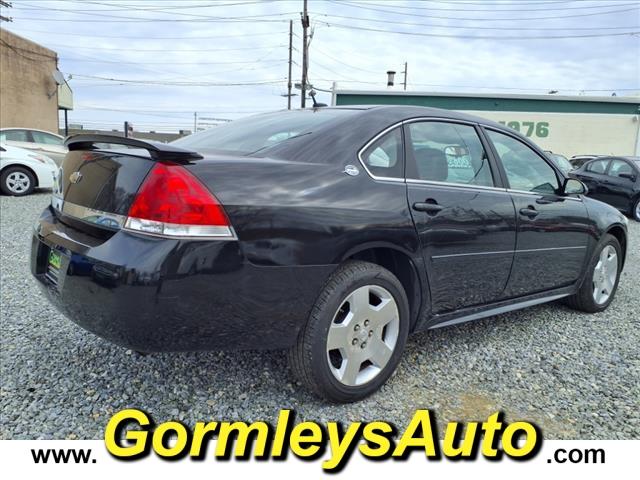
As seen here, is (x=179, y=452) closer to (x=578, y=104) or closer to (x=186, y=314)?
(x=186, y=314)

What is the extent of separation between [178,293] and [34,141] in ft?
37.9

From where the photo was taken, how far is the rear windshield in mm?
2635

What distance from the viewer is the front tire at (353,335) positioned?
2328 mm

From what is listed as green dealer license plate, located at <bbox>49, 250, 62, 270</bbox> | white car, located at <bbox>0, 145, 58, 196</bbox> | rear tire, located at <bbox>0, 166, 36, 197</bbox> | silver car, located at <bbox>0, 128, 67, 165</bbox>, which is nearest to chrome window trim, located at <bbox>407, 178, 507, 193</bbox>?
green dealer license plate, located at <bbox>49, 250, 62, 270</bbox>

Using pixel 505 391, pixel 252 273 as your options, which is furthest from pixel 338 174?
pixel 505 391

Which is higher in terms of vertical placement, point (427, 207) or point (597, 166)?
point (597, 166)

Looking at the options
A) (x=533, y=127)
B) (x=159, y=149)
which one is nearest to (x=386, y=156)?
(x=159, y=149)

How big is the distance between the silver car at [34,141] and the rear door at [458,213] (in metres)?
10.1

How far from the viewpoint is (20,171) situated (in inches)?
385

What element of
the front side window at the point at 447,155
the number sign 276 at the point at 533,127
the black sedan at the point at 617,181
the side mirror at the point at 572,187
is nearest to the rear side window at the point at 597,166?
the black sedan at the point at 617,181

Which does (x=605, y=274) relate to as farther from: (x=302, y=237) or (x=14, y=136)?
(x=14, y=136)

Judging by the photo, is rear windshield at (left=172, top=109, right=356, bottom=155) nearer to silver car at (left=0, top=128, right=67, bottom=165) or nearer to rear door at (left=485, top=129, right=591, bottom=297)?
rear door at (left=485, top=129, right=591, bottom=297)

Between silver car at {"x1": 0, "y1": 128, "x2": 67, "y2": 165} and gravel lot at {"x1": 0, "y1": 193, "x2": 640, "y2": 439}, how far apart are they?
900 centimetres

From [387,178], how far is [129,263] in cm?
133
